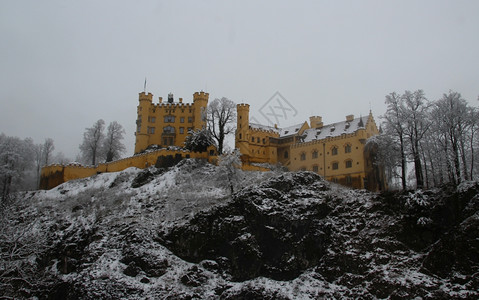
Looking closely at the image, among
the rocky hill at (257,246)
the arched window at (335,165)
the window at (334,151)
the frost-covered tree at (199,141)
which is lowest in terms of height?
the rocky hill at (257,246)

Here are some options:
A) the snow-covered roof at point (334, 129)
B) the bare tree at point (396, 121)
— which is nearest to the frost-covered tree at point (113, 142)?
the snow-covered roof at point (334, 129)

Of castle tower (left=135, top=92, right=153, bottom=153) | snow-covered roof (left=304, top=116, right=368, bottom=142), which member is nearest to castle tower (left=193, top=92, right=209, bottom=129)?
castle tower (left=135, top=92, right=153, bottom=153)

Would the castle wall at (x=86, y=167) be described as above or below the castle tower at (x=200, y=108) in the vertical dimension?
below

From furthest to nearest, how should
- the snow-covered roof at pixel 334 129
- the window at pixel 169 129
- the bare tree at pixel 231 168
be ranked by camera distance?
the window at pixel 169 129 < the snow-covered roof at pixel 334 129 < the bare tree at pixel 231 168

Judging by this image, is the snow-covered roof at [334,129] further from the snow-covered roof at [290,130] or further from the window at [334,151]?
the window at [334,151]

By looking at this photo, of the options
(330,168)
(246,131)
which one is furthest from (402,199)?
(246,131)

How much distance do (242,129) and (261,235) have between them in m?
27.0

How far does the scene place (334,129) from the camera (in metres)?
59.6

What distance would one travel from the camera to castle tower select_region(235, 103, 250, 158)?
2446 inches

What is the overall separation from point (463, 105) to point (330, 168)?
19.1 meters

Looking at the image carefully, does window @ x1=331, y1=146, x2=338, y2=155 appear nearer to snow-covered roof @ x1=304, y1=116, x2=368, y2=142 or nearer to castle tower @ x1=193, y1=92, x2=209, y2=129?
snow-covered roof @ x1=304, y1=116, x2=368, y2=142

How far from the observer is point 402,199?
1458 inches

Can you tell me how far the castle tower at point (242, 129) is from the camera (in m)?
62.1

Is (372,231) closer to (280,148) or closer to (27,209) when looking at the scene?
(280,148)
